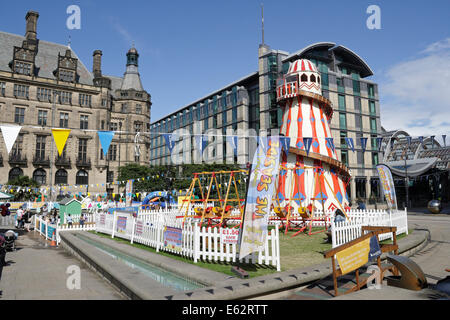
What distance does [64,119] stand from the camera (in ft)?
159

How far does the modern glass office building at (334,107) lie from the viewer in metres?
48.6

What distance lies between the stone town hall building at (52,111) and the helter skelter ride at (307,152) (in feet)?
109

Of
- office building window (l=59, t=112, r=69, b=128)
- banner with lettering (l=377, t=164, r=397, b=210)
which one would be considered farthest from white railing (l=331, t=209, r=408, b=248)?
office building window (l=59, t=112, r=69, b=128)

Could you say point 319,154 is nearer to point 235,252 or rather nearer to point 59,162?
point 235,252

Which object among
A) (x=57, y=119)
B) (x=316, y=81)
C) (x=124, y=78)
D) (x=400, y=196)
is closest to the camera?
(x=316, y=81)

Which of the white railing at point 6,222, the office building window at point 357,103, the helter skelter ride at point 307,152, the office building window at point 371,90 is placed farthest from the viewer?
the office building window at point 371,90

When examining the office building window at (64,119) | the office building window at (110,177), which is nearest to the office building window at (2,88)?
the office building window at (64,119)

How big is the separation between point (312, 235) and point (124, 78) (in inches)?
2308

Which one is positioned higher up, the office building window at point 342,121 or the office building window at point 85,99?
the office building window at point 85,99

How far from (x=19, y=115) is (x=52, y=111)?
176 inches

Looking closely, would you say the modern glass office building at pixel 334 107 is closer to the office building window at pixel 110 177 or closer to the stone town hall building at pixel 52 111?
the stone town hall building at pixel 52 111

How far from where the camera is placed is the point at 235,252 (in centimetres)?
794

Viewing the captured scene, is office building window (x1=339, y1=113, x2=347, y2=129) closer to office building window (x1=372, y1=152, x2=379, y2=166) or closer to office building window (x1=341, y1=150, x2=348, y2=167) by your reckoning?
office building window (x1=341, y1=150, x2=348, y2=167)
